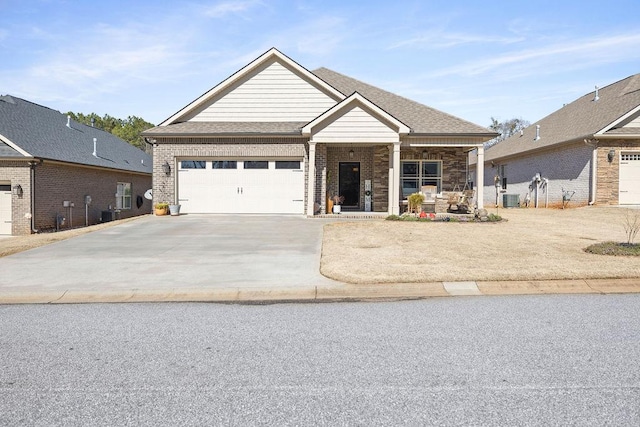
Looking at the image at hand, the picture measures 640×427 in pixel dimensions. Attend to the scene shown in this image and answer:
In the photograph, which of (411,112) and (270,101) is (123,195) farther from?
(411,112)

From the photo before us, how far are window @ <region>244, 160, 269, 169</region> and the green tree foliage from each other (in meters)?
46.3

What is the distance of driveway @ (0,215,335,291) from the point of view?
8055 millimetres

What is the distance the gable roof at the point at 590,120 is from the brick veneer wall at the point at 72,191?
82.2ft

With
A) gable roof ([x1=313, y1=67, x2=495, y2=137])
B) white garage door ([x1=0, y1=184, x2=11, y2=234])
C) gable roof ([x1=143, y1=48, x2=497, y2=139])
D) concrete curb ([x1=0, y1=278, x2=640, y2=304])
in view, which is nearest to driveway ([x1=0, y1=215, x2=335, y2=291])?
concrete curb ([x1=0, y1=278, x2=640, y2=304])

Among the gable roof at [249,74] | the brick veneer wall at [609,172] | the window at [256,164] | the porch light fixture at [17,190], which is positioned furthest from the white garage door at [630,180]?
the porch light fixture at [17,190]

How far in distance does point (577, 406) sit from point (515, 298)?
11.9 feet

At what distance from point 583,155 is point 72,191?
25467 millimetres

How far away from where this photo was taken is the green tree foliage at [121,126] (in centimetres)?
6134

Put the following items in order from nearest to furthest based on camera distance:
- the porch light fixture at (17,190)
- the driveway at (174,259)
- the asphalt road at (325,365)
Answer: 1. the asphalt road at (325,365)
2. the driveway at (174,259)
3. the porch light fixture at (17,190)

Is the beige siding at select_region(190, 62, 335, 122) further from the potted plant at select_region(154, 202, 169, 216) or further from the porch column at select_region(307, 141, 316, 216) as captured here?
the potted plant at select_region(154, 202, 169, 216)

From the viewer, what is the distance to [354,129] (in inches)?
744

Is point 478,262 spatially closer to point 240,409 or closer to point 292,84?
point 240,409

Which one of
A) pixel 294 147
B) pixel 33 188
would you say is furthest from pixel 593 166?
pixel 33 188

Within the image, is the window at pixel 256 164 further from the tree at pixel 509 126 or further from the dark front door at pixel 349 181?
the tree at pixel 509 126
